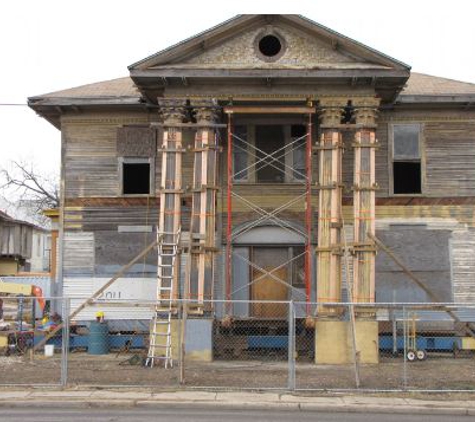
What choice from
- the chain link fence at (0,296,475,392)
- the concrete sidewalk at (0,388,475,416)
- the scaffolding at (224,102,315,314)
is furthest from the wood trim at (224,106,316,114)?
the concrete sidewalk at (0,388,475,416)

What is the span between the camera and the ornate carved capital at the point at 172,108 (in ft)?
63.2

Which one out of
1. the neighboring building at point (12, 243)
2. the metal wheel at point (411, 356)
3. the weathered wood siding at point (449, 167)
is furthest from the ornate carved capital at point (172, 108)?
the neighboring building at point (12, 243)

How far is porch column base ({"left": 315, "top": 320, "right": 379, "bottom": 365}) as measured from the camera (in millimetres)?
18078

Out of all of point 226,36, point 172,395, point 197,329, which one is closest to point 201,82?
point 226,36

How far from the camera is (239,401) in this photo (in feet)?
41.1

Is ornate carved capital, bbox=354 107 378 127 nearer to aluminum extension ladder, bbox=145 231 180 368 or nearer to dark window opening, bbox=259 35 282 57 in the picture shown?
dark window opening, bbox=259 35 282 57

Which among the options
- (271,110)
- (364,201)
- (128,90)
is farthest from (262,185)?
(128,90)

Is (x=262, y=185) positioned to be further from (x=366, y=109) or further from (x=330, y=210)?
(x=366, y=109)

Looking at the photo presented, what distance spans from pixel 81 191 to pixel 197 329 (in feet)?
20.2

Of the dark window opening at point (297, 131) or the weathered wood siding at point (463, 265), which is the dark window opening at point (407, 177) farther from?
the dark window opening at point (297, 131)

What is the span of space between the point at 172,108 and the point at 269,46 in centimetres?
316

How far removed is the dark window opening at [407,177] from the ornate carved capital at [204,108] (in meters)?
6.04

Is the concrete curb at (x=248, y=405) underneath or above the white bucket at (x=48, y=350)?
underneath

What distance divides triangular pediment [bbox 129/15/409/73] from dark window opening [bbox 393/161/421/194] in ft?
13.5
